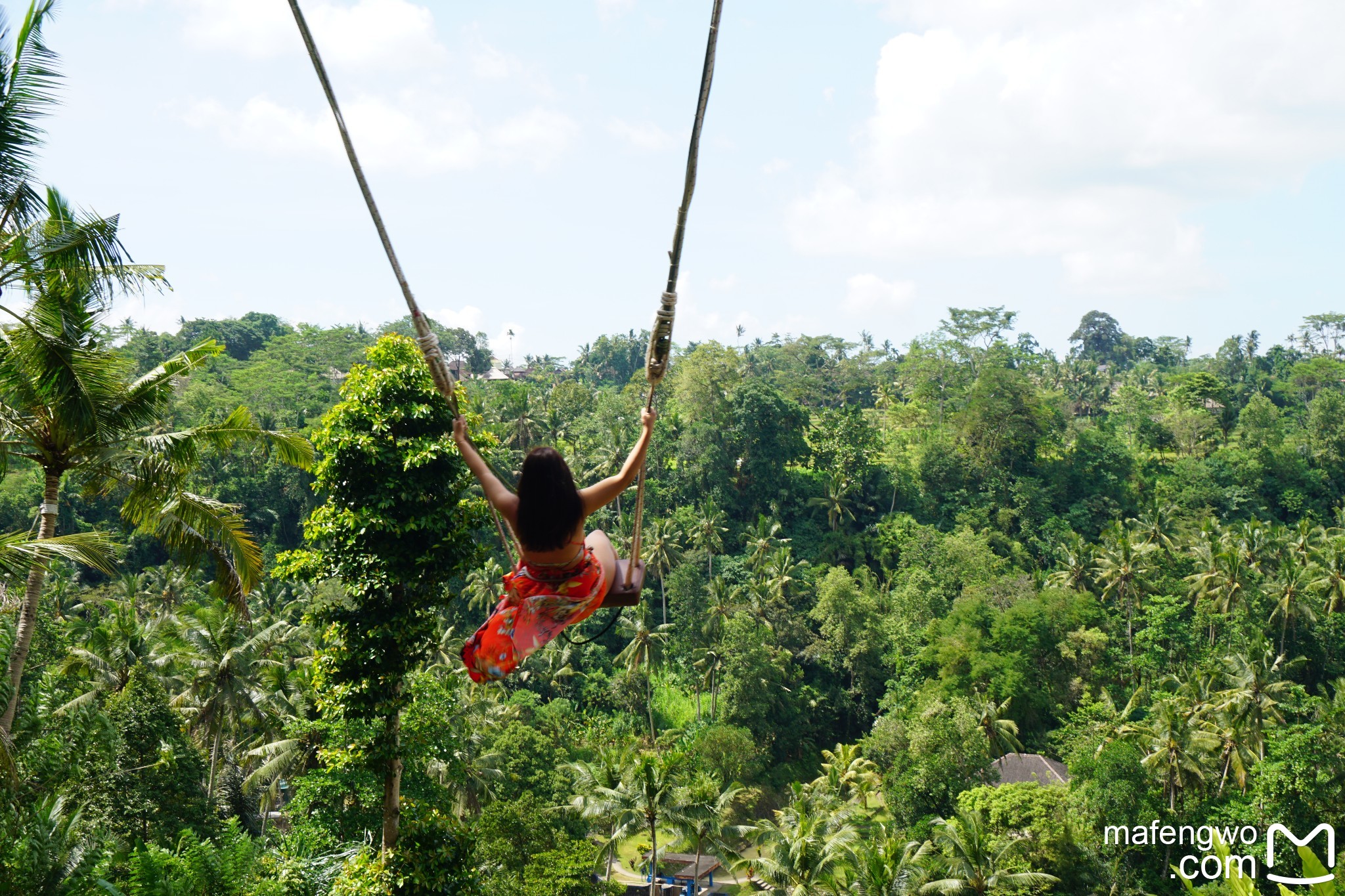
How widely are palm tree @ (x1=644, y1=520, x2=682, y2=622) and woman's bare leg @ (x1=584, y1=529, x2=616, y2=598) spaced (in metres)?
31.8

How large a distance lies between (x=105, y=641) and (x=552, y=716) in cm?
1274

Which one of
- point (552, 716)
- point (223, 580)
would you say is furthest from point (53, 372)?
point (552, 716)

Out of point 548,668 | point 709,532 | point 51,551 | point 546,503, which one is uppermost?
point 546,503

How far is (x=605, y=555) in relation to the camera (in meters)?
4.14

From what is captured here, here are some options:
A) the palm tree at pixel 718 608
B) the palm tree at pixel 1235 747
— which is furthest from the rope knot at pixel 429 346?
the palm tree at pixel 718 608

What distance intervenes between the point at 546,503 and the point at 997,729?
28.7m

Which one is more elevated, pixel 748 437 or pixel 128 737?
pixel 748 437

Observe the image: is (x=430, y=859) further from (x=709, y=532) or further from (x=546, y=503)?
(x=709, y=532)

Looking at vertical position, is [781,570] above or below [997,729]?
above

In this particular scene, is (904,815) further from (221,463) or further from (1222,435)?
(1222,435)

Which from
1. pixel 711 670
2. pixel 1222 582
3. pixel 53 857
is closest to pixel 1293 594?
pixel 1222 582

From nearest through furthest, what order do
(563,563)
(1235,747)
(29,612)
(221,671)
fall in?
(563,563)
(29,612)
(221,671)
(1235,747)

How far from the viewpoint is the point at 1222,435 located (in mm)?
51781

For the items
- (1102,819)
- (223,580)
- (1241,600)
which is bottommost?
(1102,819)
